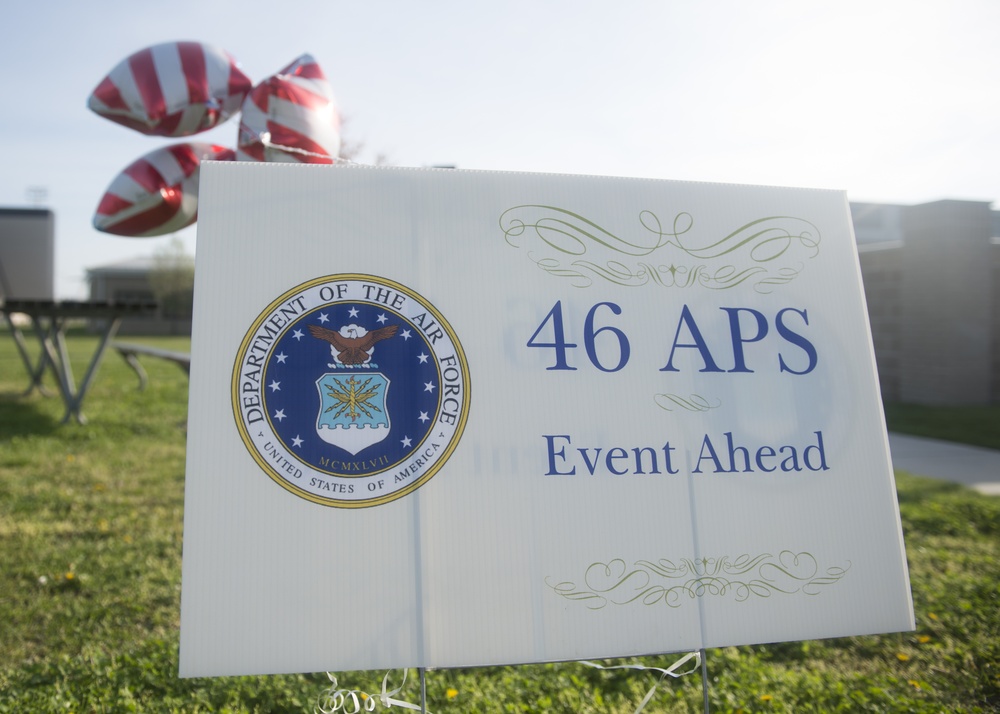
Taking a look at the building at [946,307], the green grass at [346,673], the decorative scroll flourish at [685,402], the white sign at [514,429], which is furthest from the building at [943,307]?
the decorative scroll flourish at [685,402]

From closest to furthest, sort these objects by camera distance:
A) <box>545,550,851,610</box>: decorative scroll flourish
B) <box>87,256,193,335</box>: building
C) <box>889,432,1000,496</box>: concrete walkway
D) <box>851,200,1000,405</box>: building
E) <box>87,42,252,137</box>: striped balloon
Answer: <box>545,550,851,610</box>: decorative scroll flourish < <box>87,42,252,137</box>: striped balloon < <box>889,432,1000,496</box>: concrete walkway < <box>851,200,1000,405</box>: building < <box>87,256,193,335</box>: building

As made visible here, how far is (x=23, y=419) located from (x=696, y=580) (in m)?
7.02

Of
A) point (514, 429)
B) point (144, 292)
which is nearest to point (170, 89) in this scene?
point (514, 429)

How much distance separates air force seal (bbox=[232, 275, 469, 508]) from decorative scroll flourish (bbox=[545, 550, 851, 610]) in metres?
0.53

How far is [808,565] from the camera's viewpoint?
76.5 inches

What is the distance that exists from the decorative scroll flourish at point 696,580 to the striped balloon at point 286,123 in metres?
1.82

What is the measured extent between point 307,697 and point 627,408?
1.55 metres

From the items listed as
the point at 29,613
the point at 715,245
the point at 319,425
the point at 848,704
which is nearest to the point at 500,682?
the point at 848,704

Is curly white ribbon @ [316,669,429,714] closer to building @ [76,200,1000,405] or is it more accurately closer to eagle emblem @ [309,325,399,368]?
eagle emblem @ [309,325,399,368]

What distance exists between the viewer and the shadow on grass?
612cm

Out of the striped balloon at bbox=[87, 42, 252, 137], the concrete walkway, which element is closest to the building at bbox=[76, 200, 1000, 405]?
the concrete walkway

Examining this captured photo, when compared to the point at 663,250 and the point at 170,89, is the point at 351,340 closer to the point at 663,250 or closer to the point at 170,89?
the point at 663,250

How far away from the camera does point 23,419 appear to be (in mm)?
6621

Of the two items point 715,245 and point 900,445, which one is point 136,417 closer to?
point 715,245
